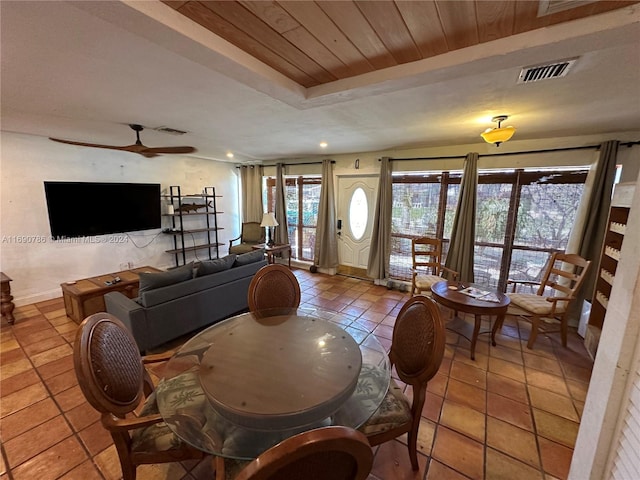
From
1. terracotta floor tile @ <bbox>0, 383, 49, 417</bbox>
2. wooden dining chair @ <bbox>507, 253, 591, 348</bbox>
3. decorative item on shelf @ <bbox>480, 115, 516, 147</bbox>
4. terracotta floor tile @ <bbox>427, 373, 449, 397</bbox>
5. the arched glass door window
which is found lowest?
terracotta floor tile @ <bbox>0, 383, 49, 417</bbox>

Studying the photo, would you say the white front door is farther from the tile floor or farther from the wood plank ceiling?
the wood plank ceiling

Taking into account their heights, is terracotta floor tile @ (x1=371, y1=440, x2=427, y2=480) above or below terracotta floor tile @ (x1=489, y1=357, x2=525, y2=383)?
below

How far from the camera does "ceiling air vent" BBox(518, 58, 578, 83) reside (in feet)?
4.55

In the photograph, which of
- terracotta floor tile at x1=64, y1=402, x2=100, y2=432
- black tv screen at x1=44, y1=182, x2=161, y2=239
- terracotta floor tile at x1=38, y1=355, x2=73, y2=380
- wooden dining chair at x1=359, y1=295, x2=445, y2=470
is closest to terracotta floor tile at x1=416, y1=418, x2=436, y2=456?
wooden dining chair at x1=359, y1=295, x2=445, y2=470

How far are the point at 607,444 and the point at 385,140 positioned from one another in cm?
331

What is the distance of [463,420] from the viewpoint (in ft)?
5.96

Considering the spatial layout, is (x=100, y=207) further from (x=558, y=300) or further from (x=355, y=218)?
(x=558, y=300)

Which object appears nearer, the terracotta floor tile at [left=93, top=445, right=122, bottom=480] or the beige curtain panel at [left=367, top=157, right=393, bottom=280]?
the terracotta floor tile at [left=93, top=445, right=122, bottom=480]

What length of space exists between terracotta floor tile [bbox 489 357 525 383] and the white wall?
5.47 m

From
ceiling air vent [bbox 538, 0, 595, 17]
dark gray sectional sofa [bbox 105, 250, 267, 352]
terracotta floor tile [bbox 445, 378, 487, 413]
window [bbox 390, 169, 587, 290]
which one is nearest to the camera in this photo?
ceiling air vent [bbox 538, 0, 595, 17]

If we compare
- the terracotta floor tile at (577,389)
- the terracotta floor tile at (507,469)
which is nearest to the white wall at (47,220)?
the terracotta floor tile at (507,469)

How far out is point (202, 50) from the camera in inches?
46.4

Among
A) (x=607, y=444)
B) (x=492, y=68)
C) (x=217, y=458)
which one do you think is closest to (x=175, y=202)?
(x=217, y=458)

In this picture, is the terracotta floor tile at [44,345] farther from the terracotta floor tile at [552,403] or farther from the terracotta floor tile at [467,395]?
the terracotta floor tile at [552,403]
